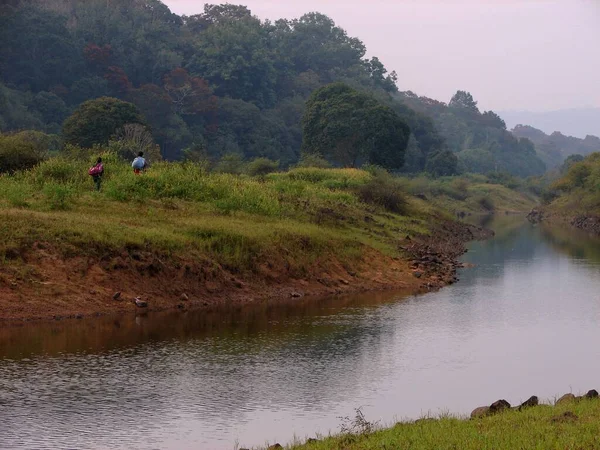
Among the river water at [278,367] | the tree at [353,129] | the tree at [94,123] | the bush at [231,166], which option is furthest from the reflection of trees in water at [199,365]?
the tree at [353,129]

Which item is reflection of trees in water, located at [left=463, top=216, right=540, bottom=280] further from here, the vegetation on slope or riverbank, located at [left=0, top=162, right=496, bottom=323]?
the vegetation on slope

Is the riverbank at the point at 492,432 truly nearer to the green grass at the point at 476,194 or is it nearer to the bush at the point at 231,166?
the bush at the point at 231,166

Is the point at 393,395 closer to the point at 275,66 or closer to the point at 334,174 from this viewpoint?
the point at 334,174

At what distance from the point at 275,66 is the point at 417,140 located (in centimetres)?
2362

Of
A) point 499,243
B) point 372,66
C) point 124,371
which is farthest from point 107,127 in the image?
point 372,66

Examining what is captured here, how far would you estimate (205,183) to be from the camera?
3756cm

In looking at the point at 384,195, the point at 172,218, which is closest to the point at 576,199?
the point at 384,195

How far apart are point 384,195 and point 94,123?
24.5 metres

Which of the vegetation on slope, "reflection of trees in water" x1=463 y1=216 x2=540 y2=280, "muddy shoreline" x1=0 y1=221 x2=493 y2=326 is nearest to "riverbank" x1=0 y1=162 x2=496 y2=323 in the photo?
"muddy shoreline" x1=0 y1=221 x2=493 y2=326

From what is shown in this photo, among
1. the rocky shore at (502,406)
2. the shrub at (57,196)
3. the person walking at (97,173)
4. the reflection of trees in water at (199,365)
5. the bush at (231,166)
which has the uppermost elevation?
the bush at (231,166)

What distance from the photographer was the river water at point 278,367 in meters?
15.9

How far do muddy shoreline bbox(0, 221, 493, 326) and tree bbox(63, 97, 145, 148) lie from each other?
120ft

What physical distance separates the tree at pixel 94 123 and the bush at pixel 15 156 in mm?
28387

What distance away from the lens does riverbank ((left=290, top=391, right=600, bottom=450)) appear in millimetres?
12219
